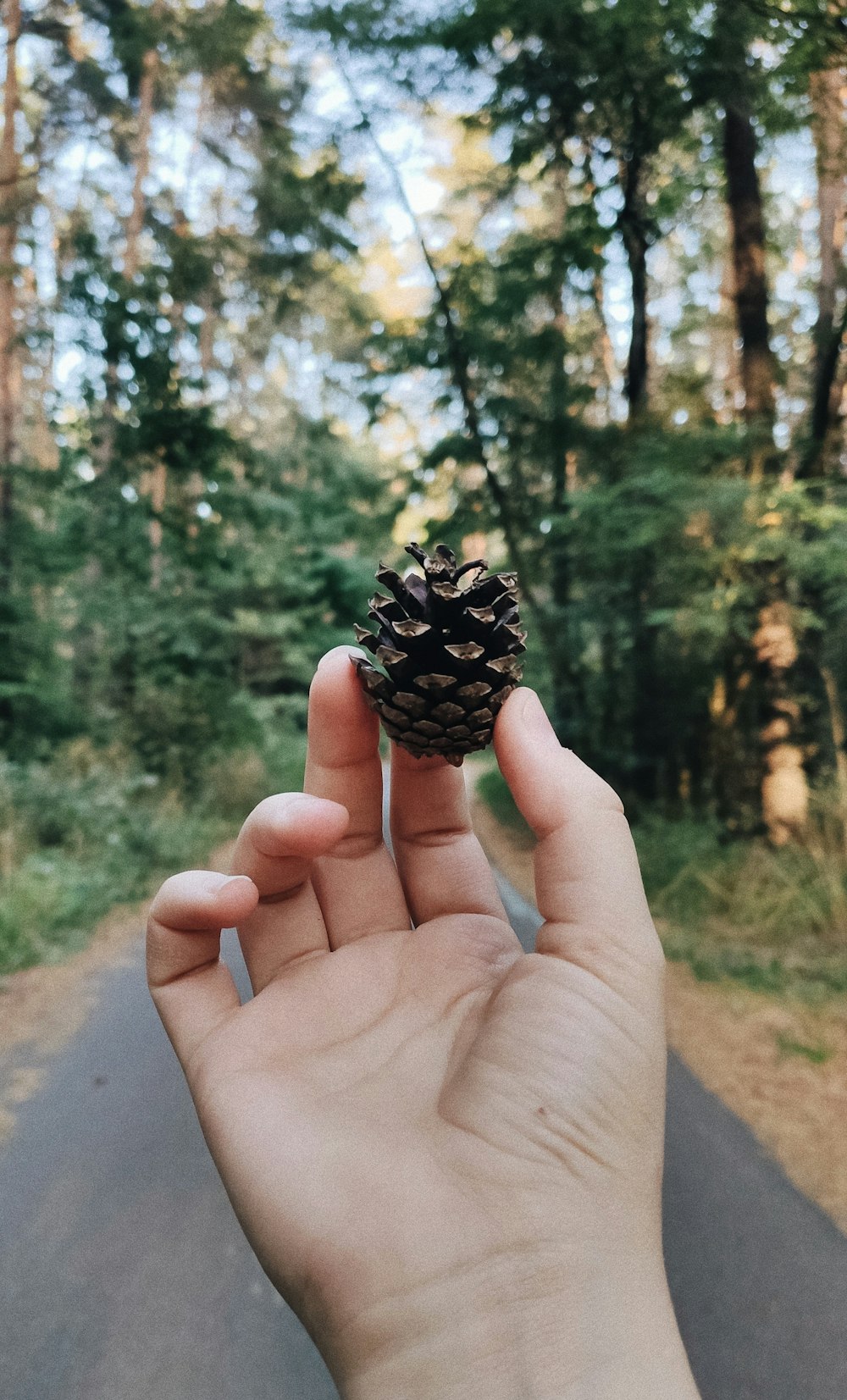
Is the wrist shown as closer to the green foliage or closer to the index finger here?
the index finger

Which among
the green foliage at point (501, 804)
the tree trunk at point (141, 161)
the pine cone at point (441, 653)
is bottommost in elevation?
the green foliage at point (501, 804)

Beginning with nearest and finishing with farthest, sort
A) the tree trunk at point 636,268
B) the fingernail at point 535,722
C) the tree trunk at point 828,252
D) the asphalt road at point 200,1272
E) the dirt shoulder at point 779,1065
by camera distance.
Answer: the fingernail at point 535,722, the asphalt road at point 200,1272, the dirt shoulder at point 779,1065, the tree trunk at point 828,252, the tree trunk at point 636,268

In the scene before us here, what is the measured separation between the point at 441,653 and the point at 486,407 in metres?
8.39

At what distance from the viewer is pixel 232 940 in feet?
14.4

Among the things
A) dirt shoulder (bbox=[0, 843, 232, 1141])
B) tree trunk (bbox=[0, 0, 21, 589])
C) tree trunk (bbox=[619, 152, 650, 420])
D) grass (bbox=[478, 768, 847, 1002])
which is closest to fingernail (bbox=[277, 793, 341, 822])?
dirt shoulder (bbox=[0, 843, 232, 1141])

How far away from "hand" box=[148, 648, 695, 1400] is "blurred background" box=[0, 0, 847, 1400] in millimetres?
1522

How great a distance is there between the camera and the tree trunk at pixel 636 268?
6699mm

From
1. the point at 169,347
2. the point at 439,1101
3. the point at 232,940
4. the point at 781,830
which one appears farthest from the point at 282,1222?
the point at 169,347

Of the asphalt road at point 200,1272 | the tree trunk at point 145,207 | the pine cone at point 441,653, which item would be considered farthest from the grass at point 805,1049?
the tree trunk at point 145,207

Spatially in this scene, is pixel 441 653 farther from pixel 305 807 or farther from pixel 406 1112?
pixel 406 1112

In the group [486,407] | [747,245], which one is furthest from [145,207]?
[747,245]

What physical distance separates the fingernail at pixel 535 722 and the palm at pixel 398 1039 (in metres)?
0.02

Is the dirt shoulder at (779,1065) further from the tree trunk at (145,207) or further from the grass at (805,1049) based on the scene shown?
the tree trunk at (145,207)

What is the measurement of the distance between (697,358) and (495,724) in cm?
1296
